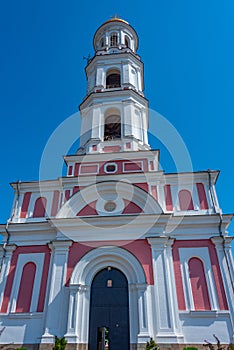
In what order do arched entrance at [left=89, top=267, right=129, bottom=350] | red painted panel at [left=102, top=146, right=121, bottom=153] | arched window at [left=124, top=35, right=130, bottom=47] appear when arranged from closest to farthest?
arched entrance at [left=89, top=267, right=129, bottom=350]
red painted panel at [left=102, top=146, right=121, bottom=153]
arched window at [left=124, top=35, right=130, bottom=47]

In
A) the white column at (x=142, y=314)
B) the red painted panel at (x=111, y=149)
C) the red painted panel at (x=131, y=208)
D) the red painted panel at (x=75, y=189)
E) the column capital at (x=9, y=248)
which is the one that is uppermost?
the red painted panel at (x=111, y=149)

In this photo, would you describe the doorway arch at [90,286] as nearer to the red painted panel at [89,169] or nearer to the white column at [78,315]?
the white column at [78,315]

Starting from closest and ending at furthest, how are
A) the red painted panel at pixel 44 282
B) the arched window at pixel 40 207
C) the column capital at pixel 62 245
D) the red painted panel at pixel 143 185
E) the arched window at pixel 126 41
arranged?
the red painted panel at pixel 44 282, the column capital at pixel 62 245, the red painted panel at pixel 143 185, the arched window at pixel 40 207, the arched window at pixel 126 41

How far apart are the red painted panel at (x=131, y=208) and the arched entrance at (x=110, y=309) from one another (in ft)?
8.99

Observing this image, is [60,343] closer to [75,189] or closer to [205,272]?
[205,272]

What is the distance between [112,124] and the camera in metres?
18.4

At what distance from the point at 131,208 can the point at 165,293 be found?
4103mm

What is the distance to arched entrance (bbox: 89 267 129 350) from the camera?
36.1ft

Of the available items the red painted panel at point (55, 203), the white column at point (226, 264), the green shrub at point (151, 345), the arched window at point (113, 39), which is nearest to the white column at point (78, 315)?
the green shrub at point (151, 345)

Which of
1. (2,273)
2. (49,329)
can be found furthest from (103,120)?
(49,329)

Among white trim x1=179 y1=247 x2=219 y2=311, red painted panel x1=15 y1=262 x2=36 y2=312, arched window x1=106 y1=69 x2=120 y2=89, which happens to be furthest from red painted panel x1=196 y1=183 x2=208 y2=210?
arched window x1=106 y1=69 x2=120 y2=89

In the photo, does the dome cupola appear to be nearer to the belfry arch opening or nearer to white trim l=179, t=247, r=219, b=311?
the belfry arch opening

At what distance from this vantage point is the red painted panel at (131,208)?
44.1 ft

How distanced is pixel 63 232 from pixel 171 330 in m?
6.14
